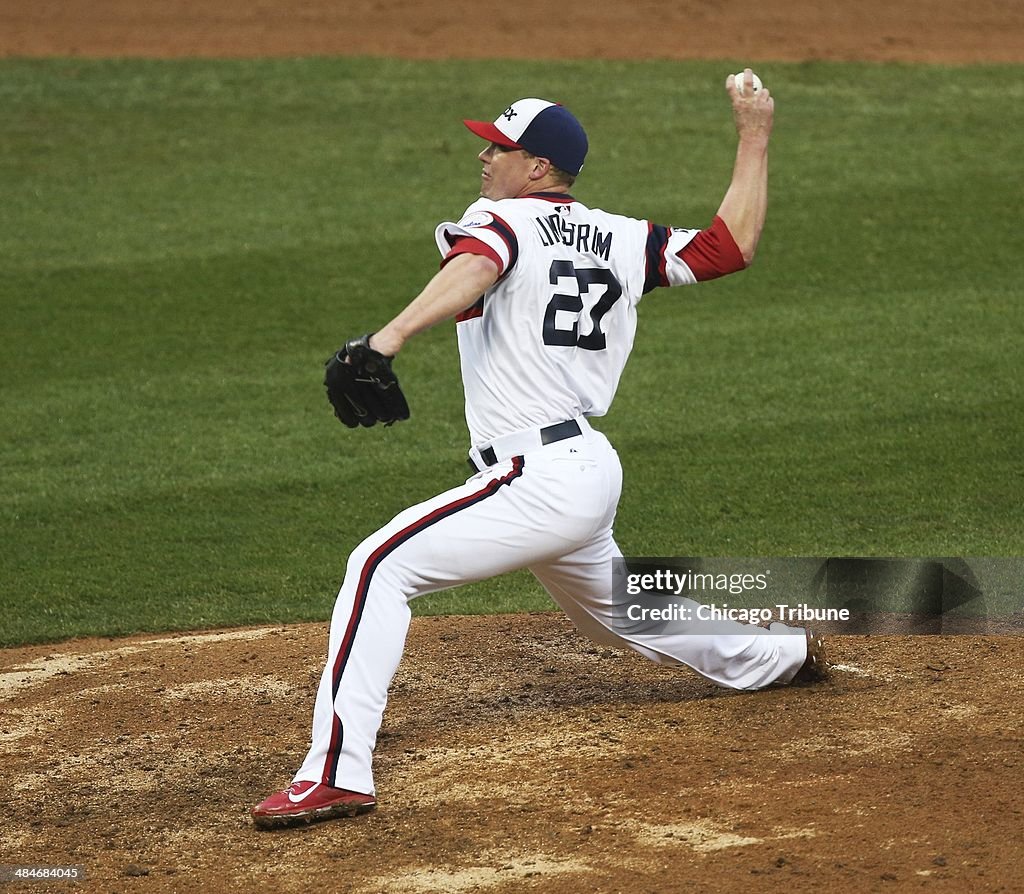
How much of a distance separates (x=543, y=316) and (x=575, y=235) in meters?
0.25

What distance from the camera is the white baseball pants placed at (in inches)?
150

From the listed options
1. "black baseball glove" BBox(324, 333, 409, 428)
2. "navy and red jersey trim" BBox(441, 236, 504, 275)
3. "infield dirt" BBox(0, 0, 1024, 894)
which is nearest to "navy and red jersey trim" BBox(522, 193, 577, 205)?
"navy and red jersey trim" BBox(441, 236, 504, 275)

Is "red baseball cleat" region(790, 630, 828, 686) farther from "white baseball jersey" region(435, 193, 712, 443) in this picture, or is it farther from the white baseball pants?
"white baseball jersey" region(435, 193, 712, 443)

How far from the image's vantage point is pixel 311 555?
6.43 m

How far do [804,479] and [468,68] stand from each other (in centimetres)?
849

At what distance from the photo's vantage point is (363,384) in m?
3.77

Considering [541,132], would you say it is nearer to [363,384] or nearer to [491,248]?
[491,248]

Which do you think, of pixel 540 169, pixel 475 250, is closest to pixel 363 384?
pixel 475 250

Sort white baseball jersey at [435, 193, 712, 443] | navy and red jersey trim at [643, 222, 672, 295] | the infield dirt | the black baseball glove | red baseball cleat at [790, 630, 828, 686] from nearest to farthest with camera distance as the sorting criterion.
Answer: the infield dirt, the black baseball glove, white baseball jersey at [435, 193, 712, 443], navy and red jersey trim at [643, 222, 672, 295], red baseball cleat at [790, 630, 828, 686]

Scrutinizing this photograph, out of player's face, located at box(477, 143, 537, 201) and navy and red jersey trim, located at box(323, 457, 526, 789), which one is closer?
navy and red jersey trim, located at box(323, 457, 526, 789)

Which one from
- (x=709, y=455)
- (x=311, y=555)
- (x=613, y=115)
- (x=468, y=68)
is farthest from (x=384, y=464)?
(x=468, y=68)

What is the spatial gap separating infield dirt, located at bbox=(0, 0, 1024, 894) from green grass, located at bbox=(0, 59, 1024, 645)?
861 mm

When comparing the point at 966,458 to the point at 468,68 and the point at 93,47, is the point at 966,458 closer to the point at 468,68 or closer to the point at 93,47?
the point at 468,68

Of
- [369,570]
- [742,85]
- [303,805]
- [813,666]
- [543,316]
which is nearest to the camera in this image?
[303,805]
